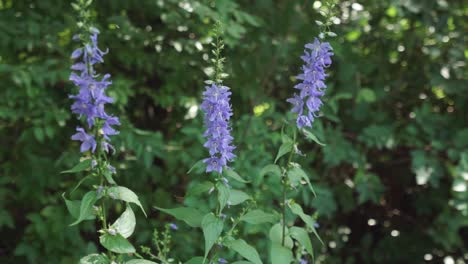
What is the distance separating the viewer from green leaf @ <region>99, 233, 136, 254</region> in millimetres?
1761

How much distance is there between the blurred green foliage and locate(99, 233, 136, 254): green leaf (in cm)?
111

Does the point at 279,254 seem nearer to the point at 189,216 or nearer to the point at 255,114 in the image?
the point at 189,216

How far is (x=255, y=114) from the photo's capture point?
3.25 meters

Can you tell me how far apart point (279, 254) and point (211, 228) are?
24cm

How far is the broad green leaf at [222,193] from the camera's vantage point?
1862 mm

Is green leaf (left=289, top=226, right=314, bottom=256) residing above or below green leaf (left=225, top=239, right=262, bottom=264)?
below

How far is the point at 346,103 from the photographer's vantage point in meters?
4.18


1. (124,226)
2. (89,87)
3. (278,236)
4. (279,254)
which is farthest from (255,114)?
(89,87)

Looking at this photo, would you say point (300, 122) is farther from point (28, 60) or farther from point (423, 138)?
point (423, 138)

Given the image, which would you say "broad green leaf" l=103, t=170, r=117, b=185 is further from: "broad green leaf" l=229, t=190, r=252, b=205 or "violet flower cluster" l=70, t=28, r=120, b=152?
"broad green leaf" l=229, t=190, r=252, b=205

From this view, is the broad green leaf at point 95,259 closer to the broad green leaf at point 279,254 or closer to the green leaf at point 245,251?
the green leaf at point 245,251

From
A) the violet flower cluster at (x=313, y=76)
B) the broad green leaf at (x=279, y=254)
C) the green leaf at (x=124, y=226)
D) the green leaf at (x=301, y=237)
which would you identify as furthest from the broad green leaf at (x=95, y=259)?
the violet flower cluster at (x=313, y=76)

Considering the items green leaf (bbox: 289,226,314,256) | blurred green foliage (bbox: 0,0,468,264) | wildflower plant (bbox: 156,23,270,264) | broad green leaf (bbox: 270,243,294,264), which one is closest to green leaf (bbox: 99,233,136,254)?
wildflower plant (bbox: 156,23,270,264)

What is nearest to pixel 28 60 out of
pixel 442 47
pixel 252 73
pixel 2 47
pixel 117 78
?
pixel 2 47
